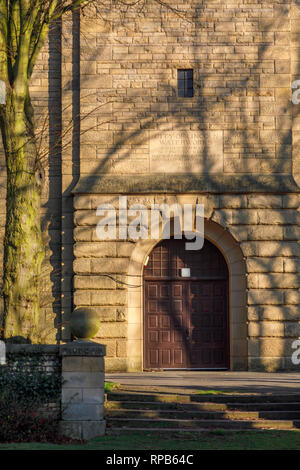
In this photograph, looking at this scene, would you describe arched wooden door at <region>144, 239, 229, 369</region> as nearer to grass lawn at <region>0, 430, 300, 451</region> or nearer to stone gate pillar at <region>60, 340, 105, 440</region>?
stone gate pillar at <region>60, 340, 105, 440</region>

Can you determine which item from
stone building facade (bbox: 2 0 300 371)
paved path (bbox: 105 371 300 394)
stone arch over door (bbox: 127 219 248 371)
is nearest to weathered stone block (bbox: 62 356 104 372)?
paved path (bbox: 105 371 300 394)

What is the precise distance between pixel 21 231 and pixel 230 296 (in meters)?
6.70

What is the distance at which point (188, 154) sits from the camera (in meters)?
17.3

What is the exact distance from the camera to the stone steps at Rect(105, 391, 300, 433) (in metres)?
11.2

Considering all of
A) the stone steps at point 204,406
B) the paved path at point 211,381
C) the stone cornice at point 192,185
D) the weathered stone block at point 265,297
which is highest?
the stone cornice at point 192,185

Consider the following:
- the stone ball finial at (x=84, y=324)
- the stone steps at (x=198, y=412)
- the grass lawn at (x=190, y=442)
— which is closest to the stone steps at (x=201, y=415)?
the stone steps at (x=198, y=412)

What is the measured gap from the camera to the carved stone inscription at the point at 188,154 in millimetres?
17234

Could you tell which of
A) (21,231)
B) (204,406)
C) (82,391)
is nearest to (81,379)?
(82,391)

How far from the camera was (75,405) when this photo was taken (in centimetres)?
1087

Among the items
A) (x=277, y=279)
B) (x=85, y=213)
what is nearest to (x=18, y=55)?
(x=85, y=213)

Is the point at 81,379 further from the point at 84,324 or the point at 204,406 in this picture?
the point at 204,406

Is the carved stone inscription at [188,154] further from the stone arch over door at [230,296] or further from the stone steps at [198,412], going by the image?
the stone steps at [198,412]

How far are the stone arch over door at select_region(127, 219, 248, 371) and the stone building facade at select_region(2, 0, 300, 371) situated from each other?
0.03 m

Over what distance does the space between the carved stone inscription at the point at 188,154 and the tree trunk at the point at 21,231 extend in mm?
4977
